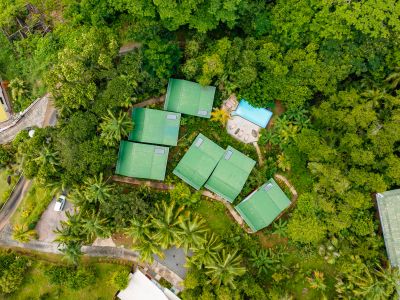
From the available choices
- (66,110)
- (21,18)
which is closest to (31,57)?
(21,18)

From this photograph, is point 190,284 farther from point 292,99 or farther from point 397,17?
point 397,17

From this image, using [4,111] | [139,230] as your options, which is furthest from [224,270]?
[4,111]

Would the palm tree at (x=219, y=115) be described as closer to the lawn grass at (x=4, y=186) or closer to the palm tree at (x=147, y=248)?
the palm tree at (x=147, y=248)

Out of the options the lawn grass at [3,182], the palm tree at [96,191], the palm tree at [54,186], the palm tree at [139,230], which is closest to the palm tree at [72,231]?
the palm tree at [96,191]

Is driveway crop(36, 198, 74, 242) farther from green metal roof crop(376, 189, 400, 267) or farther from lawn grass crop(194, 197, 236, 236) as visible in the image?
green metal roof crop(376, 189, 400, 267)

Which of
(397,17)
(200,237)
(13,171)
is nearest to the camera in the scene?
(397,17)

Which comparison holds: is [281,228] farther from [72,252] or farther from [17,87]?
[17,87]
